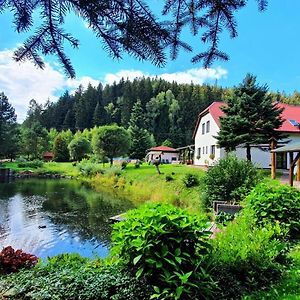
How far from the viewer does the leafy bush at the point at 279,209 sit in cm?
608

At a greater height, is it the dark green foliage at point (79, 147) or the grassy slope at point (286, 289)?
the dark green foliage at point (79, 147)

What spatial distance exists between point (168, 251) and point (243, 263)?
1303mm

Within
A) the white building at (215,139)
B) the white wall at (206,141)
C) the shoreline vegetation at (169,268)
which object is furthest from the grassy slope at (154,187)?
the shoreline vegetation at (169,268)

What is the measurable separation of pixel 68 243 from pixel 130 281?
866 cm

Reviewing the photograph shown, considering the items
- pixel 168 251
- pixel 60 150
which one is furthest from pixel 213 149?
pixel 60 150

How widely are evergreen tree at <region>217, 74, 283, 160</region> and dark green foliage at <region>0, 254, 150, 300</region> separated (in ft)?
58.0

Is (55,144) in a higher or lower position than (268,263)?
higher

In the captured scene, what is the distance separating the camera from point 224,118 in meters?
21.0

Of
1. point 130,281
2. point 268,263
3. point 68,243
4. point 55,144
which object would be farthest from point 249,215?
point 55,144

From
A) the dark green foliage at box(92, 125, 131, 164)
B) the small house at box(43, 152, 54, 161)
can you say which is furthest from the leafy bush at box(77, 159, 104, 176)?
the small house at box(43, 152, 54, 161)

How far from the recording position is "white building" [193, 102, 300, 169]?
24.4 m

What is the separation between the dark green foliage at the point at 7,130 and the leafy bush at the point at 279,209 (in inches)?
1862

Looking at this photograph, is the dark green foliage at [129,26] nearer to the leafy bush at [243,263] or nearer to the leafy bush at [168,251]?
the leafy bush at [168,251]

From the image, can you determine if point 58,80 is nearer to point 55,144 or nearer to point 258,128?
point 258,128
